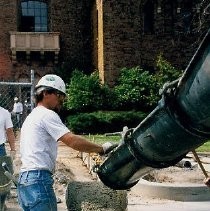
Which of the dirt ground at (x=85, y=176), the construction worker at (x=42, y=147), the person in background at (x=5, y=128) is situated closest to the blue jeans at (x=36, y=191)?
the construction worker at (x=42, y=147)

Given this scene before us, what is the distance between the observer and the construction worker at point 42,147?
4.45m

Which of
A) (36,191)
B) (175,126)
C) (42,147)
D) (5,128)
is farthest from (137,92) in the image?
(175,126)

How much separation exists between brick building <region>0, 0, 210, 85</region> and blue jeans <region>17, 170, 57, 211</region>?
83.1ft

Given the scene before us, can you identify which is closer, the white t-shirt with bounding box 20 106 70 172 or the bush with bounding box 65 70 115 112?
the white t-shirt with bounding box 20 106 70 172

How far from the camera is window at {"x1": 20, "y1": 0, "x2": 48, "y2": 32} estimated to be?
33.8m

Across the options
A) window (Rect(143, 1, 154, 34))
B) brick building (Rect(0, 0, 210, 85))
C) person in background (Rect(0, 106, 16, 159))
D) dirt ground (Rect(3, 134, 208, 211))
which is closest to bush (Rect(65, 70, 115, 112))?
brick building (Rect(0, 0, 210, 85))

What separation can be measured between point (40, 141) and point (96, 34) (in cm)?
2815

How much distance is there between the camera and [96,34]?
106ft

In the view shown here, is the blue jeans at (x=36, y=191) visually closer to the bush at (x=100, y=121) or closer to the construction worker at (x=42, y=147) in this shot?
the construction worker at (x=42, y=147)

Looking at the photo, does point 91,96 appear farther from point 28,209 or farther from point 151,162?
point 151,162

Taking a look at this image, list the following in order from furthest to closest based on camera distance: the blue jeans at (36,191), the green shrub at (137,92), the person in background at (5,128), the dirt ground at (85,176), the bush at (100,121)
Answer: the green shrub at (137,92) → the bush at (100,121) → the dirt ground at (85,176) → the person in background at (5,128) → the blue jeans at (36,191)

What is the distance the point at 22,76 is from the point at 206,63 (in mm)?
31564

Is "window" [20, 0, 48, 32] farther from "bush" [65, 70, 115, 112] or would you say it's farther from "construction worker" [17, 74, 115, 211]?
"construction worker" [17, 74, 115, 211]

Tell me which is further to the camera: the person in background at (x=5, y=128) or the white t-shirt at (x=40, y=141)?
the person in background at (x=5, y=128)
